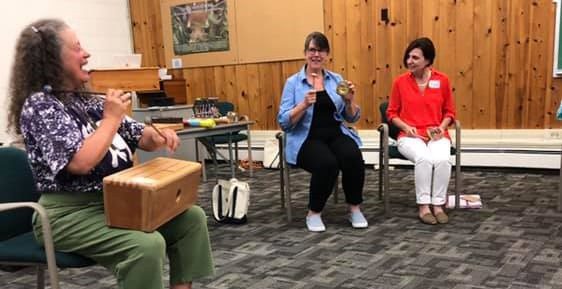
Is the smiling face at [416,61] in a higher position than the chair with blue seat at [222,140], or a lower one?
higher

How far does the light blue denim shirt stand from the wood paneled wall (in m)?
1.77

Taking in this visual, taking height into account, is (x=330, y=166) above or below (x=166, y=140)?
below

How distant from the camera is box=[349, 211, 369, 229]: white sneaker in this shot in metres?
3.04

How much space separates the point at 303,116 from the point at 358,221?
72 centimetres

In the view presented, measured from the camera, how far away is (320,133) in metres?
3.10

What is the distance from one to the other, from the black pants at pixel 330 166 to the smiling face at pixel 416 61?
622 mm

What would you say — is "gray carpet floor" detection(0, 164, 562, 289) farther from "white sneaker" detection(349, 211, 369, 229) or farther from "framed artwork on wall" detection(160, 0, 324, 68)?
"framed artwork on wall" detection(160, 0, 324, 68)

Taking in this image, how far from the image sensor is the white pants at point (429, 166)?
3055 millimetres

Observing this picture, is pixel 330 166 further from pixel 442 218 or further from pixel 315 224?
pixel 442 218

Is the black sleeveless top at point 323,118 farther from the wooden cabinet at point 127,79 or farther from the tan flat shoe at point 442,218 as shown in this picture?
the wooden cabinet at point 127,79

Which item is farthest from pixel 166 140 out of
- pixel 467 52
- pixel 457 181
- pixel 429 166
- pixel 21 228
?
pixel 467 52

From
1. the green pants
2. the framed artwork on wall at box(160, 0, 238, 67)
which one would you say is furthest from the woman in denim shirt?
the framed artwork on wall at box(160, 0, 238, 67)

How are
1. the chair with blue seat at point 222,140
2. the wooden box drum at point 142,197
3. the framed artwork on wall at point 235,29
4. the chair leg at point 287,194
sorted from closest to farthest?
the wooden box drum at point 142,197 < the chair leg at point 287,194 < the chair with blue seat at point 222,140 < the framed artwork on wall at point 235,29

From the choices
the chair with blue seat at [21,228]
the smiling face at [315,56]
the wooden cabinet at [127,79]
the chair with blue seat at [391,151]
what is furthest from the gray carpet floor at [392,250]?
the wooden cabinet at [127,79]
